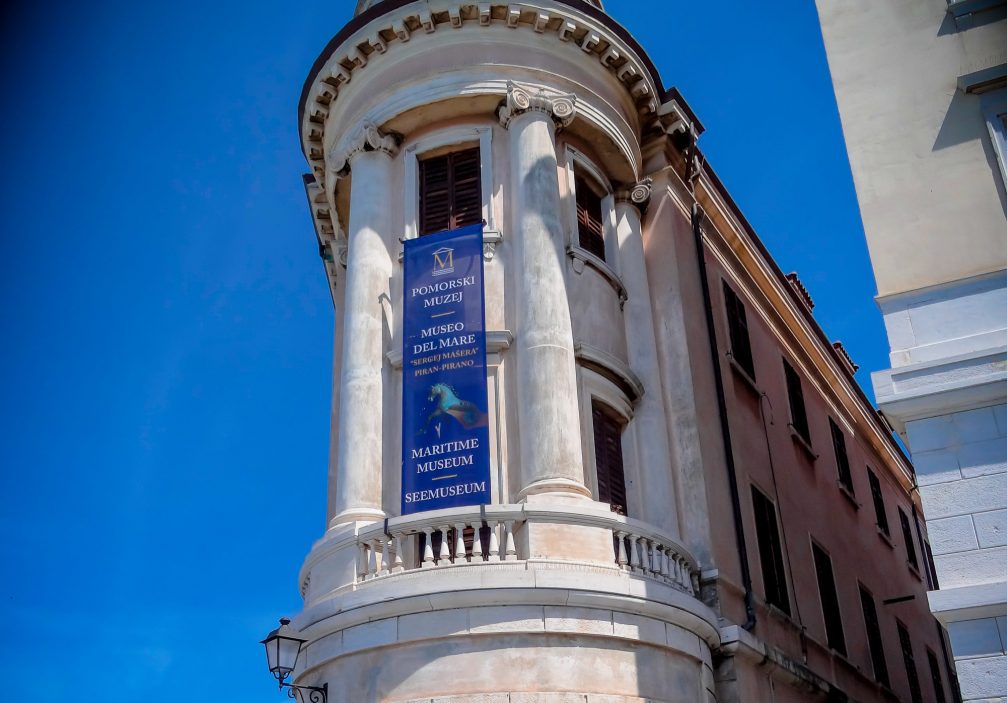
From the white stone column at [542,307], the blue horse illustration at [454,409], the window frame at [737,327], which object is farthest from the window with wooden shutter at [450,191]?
the window frame at [737,327]

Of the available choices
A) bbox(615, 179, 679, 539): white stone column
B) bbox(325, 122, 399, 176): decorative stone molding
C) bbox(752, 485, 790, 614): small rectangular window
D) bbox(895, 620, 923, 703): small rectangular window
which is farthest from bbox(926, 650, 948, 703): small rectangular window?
bbox(325, 122, 399, 176): decorative stone molding

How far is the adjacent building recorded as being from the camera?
10.6 metres

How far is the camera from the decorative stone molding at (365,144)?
18656mm

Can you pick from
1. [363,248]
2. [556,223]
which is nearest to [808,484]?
[556,223]

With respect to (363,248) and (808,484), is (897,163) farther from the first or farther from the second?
(808,484)

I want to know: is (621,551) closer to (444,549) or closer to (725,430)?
(444,549)

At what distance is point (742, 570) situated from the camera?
710 inches

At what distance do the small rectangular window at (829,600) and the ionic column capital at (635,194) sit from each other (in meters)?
8.06

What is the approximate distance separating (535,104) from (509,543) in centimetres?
744

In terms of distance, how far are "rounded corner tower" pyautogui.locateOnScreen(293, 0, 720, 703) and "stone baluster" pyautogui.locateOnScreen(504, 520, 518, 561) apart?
3 centimetres

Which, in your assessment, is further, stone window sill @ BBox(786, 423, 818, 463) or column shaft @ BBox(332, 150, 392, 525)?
stone window sill @ BBox(786, 423, 818, 463)

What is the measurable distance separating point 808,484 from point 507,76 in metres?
11.2

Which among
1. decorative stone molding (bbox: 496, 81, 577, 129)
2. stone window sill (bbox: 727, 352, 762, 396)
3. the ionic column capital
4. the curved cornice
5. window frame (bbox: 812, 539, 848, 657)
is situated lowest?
window frame (bbox: 812, 539, 848, 657)

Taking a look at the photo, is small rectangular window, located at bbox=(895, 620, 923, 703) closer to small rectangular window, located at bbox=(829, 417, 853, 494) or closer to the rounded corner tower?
small rectangular window, located at bbox=(829, 417, 853, 494)
